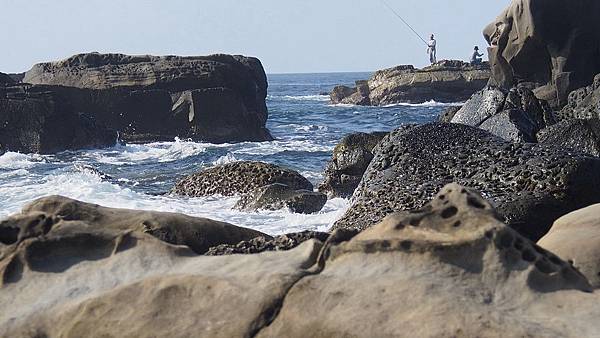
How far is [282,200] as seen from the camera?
33.0ft

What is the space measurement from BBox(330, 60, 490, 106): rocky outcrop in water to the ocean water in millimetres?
10137

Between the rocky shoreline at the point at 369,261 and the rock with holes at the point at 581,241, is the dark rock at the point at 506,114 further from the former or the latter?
the rock with holes at the point at 581,241

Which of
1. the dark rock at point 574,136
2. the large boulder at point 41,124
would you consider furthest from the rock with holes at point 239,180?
the large boulder at point 41,124

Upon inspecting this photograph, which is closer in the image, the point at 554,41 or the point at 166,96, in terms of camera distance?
the point at 554,41

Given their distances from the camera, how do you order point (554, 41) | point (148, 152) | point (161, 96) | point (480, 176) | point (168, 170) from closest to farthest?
point (480, 176) < point (168, 170) < point (148, 152) < point (554, 41) < point (161, 96)

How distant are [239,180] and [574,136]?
4.39 m

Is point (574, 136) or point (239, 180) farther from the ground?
point (574, 136)

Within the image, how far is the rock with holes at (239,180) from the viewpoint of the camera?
37.1 feet

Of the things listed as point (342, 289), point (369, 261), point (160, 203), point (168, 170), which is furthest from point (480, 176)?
point (168, 170)

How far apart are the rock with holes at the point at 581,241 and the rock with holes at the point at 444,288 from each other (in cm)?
68

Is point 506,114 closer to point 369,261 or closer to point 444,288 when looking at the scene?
point 369,261

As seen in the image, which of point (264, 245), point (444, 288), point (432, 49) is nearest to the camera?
point (444, 288)

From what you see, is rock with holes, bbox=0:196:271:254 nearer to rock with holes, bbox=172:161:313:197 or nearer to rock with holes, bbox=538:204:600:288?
rock with holes, bbox=538:204:600:288

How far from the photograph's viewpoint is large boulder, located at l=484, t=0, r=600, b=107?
22484mm
